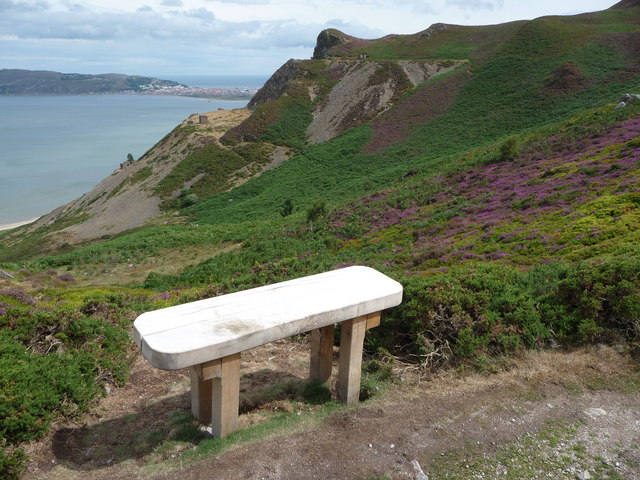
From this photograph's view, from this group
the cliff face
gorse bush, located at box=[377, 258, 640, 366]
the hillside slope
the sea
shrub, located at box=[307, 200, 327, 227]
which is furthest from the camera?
the sea

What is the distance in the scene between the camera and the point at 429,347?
25.1 ft

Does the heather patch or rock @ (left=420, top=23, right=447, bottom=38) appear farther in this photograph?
rock @ (left=420, top=23, right=447, bottom=38)

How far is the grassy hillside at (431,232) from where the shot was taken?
7809mm

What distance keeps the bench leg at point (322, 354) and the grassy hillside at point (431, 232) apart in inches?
49.2

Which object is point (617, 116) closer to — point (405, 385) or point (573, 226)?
point (573, 226)

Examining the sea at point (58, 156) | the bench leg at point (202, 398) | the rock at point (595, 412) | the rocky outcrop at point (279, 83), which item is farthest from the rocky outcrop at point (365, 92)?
the rock at point (595, 412)

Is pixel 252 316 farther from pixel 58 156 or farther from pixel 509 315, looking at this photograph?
pixel 58 156

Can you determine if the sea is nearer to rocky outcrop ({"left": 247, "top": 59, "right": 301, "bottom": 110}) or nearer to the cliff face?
the cliff face

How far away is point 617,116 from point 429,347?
91.1ft

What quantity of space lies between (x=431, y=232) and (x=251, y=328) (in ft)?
53.3

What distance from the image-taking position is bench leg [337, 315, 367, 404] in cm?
677

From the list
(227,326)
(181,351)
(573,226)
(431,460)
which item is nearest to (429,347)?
(431,460)

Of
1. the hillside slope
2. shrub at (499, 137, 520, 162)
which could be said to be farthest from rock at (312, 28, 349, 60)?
shrub at (499, 137, 520, 162)

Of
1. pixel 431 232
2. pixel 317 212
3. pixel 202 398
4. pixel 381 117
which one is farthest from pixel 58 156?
pixel 202 398
